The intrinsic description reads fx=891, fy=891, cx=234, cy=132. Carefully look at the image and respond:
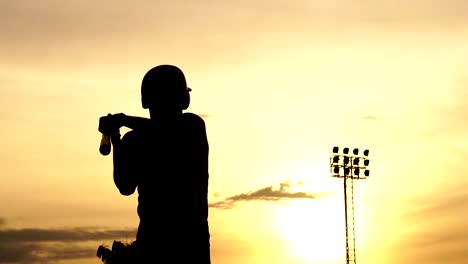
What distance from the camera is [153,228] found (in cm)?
712

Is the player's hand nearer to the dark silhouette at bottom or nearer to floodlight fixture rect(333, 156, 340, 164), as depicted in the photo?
the dark silhouette at bottom

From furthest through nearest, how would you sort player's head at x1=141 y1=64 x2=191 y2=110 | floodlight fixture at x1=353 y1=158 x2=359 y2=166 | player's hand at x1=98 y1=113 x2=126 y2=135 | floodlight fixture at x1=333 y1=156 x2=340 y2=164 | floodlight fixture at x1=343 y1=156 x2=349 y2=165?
floodlight fixture at x1=353 y1=158 x2=359 y2=166 < floodlight fixture at x1=343 y1=156 x2=349 y2=165 < floodlight fixture at x1=333 y1=156 x2=340 y2=164 < player's head at x1=141 y1=64 x2=191 y2=110 < player's hand at x1=98 y1=113 x2=126 y2=135

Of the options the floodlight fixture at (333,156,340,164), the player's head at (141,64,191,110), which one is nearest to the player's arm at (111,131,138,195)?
the player's head at (141,64,191,110)

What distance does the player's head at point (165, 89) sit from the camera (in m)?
7.09

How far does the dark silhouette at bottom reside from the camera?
7.11 metres

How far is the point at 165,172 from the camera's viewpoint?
7.21 meters

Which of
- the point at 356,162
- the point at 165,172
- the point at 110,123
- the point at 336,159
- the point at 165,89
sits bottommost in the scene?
the point at 165,172

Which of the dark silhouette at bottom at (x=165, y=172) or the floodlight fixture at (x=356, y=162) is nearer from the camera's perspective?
the dark silhouette at bottom at (x=165, y=172)

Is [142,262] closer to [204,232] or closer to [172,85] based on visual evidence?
[204,232]

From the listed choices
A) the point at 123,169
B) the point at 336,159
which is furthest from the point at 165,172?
the point at 336,159

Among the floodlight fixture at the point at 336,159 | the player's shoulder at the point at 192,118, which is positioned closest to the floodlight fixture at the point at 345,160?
the floodlight fixture at the point at 336,159

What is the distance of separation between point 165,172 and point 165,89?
26.4 inches

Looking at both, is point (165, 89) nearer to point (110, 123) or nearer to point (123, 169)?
point (110, 123)

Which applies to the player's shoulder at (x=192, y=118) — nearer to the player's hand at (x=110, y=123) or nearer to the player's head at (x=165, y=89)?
the player's head at (x=165, y=89)
